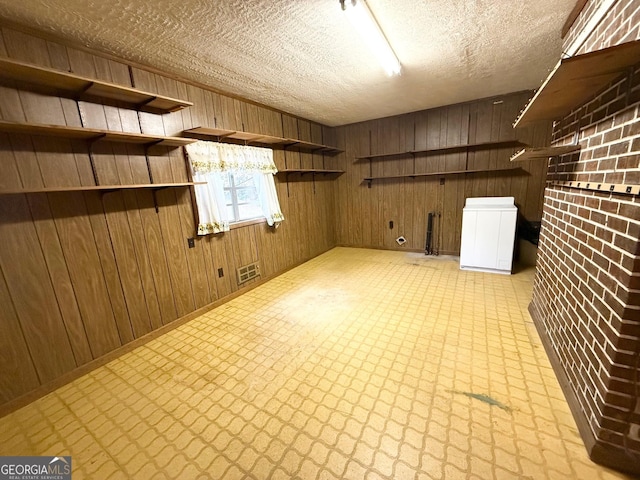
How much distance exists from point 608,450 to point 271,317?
7.73 ft

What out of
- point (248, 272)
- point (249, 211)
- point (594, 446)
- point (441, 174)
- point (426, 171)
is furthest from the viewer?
point (426, 171)

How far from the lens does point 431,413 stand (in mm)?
1438

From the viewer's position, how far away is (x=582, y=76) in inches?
46.4

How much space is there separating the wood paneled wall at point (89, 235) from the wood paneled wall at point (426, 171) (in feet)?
8.71

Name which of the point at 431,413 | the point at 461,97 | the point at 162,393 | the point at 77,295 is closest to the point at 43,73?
the point at 77,295

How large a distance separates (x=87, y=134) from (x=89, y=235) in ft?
2.45

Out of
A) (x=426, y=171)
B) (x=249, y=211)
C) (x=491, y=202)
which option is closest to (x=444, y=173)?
(x=426, y=171)

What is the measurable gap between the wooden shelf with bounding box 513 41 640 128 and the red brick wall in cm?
6

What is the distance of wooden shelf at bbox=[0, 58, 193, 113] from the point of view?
4.81 feet

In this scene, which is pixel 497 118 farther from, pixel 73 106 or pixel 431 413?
pixel 73 106

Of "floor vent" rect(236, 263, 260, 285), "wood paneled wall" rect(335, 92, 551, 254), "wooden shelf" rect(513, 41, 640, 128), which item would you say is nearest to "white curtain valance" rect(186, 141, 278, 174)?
"floor vent" rect(236, 263, 260, 285)

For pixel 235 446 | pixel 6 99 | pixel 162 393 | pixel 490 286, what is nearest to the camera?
pixel 235 446

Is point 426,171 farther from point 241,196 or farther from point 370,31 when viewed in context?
point 241,196

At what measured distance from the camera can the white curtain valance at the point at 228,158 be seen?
2.56 m
